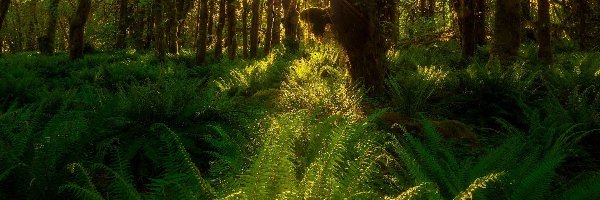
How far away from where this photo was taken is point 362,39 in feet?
25.2

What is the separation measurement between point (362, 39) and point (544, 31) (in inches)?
231

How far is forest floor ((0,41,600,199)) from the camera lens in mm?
2297

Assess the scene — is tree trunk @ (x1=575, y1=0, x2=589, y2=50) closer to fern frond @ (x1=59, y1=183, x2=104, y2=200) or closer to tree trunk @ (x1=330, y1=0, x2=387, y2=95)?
tree trunk @ (x1=330, y1=0, x2=387, y2=95)

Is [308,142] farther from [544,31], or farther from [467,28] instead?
[467,28]

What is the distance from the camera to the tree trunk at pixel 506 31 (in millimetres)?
9094

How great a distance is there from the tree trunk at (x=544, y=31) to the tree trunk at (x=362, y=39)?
513 cm

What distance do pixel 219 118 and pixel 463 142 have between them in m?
2.62

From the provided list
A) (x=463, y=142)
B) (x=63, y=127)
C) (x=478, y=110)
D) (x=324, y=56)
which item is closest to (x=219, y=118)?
(x=63, y=127)

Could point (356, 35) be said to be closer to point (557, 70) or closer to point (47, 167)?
point (557, 70)

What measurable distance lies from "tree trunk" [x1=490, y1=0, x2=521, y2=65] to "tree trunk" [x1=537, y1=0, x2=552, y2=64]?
7.03 feet

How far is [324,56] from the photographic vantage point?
1420cm

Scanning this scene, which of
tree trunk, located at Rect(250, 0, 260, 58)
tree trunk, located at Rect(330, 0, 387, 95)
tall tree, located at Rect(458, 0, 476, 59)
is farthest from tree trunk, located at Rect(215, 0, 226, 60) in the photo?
tree trunk, located at Rect(330, 0, 387, 95)

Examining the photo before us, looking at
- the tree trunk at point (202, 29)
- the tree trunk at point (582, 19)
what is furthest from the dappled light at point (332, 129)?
the tree trunk at point (202, 29)

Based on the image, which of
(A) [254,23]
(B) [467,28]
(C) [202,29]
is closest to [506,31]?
(B) [467,28]
